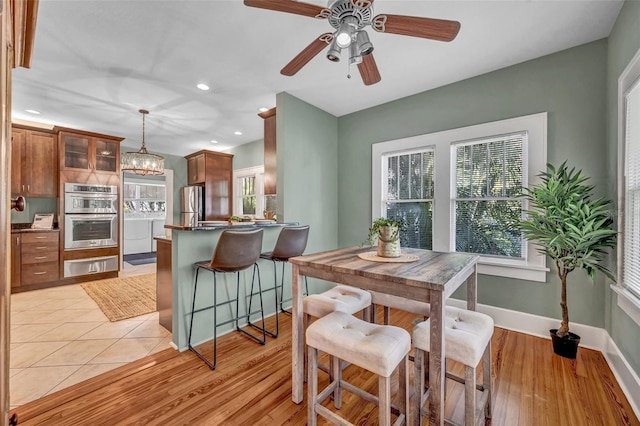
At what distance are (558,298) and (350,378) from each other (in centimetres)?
215

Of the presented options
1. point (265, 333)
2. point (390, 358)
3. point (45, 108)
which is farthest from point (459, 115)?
point (45, 108)

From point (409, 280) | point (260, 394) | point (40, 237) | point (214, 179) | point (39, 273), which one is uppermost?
point (214, 179)

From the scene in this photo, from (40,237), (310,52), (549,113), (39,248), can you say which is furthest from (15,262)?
(549,113)

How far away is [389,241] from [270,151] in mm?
2368

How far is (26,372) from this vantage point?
2.04 metres

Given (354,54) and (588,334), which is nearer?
(354,54)

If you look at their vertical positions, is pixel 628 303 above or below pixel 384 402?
above

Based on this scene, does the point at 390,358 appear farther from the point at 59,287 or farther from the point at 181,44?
the point at 59,287

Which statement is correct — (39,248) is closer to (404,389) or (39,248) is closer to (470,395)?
(404,389)

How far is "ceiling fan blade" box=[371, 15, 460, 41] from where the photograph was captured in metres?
1.50

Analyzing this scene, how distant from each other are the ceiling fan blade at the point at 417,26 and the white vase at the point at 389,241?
120 centimetres

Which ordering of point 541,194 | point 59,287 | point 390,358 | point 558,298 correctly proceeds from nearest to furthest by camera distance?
point 390,358 → point 541,194 → point 558,298 → point 59,287

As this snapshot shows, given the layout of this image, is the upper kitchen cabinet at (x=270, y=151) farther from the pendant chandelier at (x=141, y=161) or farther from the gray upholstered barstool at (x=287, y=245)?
the pendant chandelier at (x=141, y=161)

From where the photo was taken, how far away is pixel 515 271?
8.99 ft
